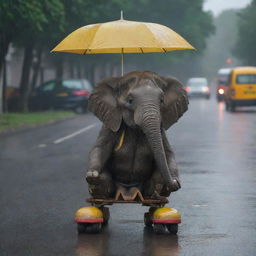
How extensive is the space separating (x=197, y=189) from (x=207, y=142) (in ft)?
30.9

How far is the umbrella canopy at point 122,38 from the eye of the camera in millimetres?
8508

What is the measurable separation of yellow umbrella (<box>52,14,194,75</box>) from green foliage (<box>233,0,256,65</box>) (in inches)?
2744

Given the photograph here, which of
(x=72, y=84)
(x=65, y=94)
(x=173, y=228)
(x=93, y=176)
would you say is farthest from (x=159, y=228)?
(x=65, y=94)

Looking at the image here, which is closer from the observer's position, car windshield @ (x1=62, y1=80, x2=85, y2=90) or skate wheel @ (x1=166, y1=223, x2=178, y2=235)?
skate wheel @ (x1=166, y1=223, x2=178, y2=235)

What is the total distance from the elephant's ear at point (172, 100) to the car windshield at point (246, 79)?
107 feet

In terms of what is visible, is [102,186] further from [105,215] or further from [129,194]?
[105,215]

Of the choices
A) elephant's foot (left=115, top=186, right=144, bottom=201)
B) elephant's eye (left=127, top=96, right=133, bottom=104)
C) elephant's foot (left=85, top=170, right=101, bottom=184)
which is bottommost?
elephant's foot (left=115, top=186, right=144, bottom=201)

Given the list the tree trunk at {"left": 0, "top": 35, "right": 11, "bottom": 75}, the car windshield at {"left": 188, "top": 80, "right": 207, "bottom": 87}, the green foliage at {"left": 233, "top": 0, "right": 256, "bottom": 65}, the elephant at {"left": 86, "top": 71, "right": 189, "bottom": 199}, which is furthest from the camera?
the green foliage at {"left": 233, "top": 0, "right": 256, "bottom": 65}

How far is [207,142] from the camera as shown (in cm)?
2109

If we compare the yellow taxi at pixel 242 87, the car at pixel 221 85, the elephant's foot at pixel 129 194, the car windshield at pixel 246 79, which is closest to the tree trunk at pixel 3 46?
the yellow taxi at pixel 242 87

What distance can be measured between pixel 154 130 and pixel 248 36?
241ft

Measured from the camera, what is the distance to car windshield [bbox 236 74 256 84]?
40.8 metres

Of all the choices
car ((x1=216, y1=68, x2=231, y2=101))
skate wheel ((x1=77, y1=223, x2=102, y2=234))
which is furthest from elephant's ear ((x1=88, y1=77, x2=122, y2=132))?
car ((x1=216, y1=68, x2=231, y2=101))

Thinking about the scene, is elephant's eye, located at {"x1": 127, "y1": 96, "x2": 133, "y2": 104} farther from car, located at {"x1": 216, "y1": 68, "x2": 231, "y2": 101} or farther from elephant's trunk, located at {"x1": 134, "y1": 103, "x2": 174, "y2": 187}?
car, located at {"x1": 216, "y1": 68, "x2": 231, "y2": 101}
